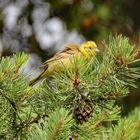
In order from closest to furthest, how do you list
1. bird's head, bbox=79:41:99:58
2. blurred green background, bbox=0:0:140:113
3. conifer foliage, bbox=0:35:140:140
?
conifer foliage, bbox=0:35:140:140 < bird's head, bbox=79:41:99:58 < blurred green background, bbox=0:0:140:113

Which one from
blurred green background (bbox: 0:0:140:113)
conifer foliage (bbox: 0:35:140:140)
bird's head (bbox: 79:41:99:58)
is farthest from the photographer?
blurred green background (bbox: 0:0:140:113)

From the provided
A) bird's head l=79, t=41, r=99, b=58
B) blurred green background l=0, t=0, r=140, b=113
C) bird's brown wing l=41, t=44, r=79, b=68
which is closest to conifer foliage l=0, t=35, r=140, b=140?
bird's head l=79, t=41, r=99, b=58

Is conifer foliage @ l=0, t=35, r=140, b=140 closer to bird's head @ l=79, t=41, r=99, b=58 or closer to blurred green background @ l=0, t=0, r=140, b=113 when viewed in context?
bird's head @ l=79, t=41, r=99, b=58

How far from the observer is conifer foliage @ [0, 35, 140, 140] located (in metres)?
2.31

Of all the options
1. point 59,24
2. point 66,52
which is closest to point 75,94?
point 66,52

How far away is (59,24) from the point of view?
27.8 feet

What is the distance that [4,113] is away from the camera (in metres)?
2.38

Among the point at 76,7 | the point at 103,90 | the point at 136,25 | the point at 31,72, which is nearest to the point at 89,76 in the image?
the point at 103,90

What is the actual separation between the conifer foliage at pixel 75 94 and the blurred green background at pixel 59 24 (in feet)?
15.3

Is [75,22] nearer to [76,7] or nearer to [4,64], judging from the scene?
[76,7]

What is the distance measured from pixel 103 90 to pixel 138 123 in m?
0.30

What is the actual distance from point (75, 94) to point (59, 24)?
6.17m

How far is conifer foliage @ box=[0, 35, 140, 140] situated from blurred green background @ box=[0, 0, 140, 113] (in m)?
4.65

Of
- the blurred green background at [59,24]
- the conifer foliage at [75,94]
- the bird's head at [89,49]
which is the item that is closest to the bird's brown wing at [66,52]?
the bird's head at [89,49]
